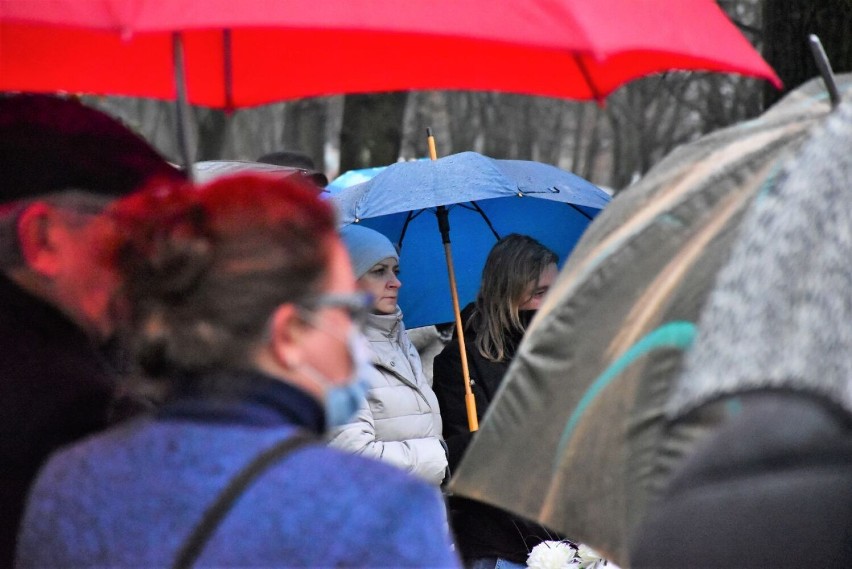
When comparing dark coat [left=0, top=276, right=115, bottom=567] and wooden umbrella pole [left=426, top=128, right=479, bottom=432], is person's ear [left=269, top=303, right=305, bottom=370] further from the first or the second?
wooden umbrella pole [left=426, top=128, right=479, bottom=432]

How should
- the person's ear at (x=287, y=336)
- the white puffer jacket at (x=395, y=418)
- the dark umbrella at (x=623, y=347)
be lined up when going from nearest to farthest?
the person's ear at (x=287, y=336) < the dark umbrella at (x=623, y=347) < the white puffer jacket at (x=395, y=418)

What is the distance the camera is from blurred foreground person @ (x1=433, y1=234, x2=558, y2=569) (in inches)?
192

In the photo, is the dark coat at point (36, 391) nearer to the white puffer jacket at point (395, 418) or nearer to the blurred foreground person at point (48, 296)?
the blurred foreground person at point (48, 296)

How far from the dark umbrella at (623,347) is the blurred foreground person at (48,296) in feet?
2.56

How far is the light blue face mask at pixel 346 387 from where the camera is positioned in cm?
198

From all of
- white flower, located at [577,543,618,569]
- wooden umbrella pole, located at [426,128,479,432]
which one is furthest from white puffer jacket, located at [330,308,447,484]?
white flower, located at [577,543,618,569]

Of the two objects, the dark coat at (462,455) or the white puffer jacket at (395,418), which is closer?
the white puffer jacket at (395,418)

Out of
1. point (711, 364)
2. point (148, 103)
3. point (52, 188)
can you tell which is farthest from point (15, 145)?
point (148, 103)

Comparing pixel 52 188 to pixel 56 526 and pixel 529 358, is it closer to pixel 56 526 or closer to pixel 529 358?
pixel 56 526

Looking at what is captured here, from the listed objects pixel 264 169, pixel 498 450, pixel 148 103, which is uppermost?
pixel 498 450

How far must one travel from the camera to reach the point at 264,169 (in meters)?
5.50

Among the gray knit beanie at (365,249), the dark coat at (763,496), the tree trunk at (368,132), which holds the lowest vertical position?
the tree trunk at (368,132)

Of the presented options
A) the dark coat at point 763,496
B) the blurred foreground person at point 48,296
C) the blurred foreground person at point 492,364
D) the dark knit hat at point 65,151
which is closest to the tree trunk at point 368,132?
the blurred foreground person at point 492,364

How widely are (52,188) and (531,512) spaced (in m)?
1.15
